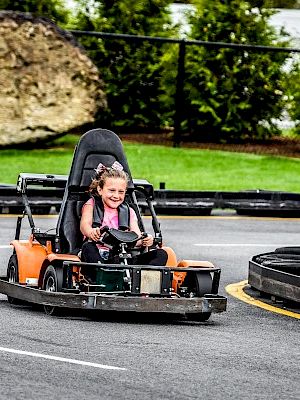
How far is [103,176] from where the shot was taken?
42.5 feet

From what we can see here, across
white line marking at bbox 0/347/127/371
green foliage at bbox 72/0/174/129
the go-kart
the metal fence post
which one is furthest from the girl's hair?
green foliage at bbox 72/0/174/129

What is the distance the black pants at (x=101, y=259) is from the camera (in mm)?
12367

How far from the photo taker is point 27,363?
9773 millimetres

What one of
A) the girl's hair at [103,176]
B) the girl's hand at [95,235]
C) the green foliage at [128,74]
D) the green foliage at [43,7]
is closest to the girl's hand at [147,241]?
the girl's hand at [95,235]

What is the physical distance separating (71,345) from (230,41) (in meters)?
20.7

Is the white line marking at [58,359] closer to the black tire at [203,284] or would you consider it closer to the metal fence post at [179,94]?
the black tire at [203,284]

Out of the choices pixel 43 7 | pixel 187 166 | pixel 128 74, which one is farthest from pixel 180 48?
pixel 43 7

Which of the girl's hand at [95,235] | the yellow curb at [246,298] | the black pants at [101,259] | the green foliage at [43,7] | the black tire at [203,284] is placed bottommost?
the yellow curb at [246,298]

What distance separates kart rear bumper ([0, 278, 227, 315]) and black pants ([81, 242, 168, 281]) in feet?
1.43

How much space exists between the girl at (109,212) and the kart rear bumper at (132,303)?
576 mm

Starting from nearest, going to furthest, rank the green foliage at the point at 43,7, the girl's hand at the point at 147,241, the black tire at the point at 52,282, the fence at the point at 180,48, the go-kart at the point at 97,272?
1. the go-kart at the point at 97,272
2. the black tire at the point at 52,282
3. the girl's hand at the point at 147,241
4. the fence at the point at 180,48
5. the green foliage at the point at 43,7

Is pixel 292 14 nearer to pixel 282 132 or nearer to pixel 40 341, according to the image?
pixel 282 132

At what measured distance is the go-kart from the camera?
39.2 ft

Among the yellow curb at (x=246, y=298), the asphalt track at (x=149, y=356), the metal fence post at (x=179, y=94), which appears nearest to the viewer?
the asphalt track at (x=149, y=356)
